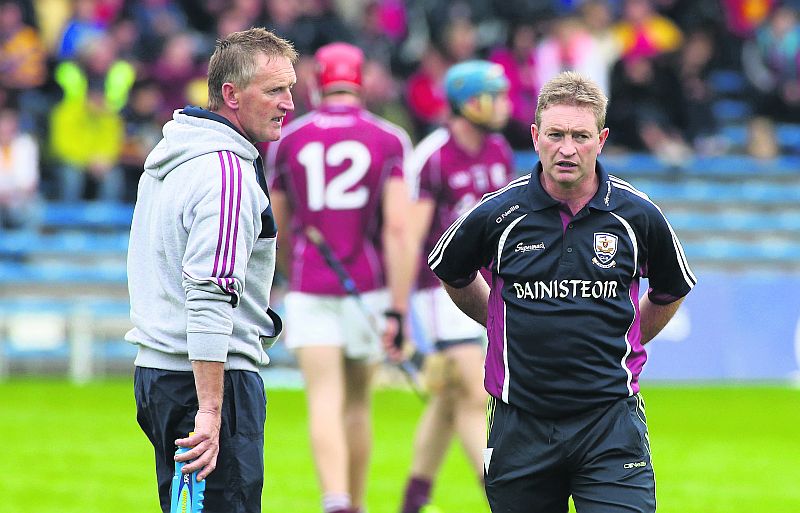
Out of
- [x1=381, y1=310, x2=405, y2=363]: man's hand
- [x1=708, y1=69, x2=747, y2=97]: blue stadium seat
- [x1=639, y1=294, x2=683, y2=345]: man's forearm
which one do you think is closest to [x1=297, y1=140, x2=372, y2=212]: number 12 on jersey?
[x1=381, y1=310, x2=405, y2=363]: man's hand

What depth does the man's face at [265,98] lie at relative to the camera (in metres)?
5.16

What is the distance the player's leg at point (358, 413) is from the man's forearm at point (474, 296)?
2.43 m

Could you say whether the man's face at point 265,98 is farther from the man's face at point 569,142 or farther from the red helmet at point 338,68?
the red helmet at point 338,68

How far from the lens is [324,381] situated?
8.02m

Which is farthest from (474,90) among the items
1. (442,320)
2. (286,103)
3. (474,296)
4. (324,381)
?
(286,103)

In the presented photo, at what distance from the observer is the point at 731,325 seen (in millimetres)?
17875

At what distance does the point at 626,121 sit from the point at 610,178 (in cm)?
1613

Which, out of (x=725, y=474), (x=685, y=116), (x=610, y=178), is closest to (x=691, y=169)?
(x=685, y=116)

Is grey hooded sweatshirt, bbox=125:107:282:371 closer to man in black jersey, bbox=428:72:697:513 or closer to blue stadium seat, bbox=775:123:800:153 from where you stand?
man in black jersey, bbox=428:72:697:513

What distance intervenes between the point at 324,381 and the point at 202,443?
121 inches

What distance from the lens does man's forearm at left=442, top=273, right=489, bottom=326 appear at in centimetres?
586

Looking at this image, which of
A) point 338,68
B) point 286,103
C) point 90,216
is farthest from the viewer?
point 90,216

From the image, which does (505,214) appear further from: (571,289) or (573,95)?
(573,95)

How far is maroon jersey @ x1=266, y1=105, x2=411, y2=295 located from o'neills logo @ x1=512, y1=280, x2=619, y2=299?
2.82 meters
